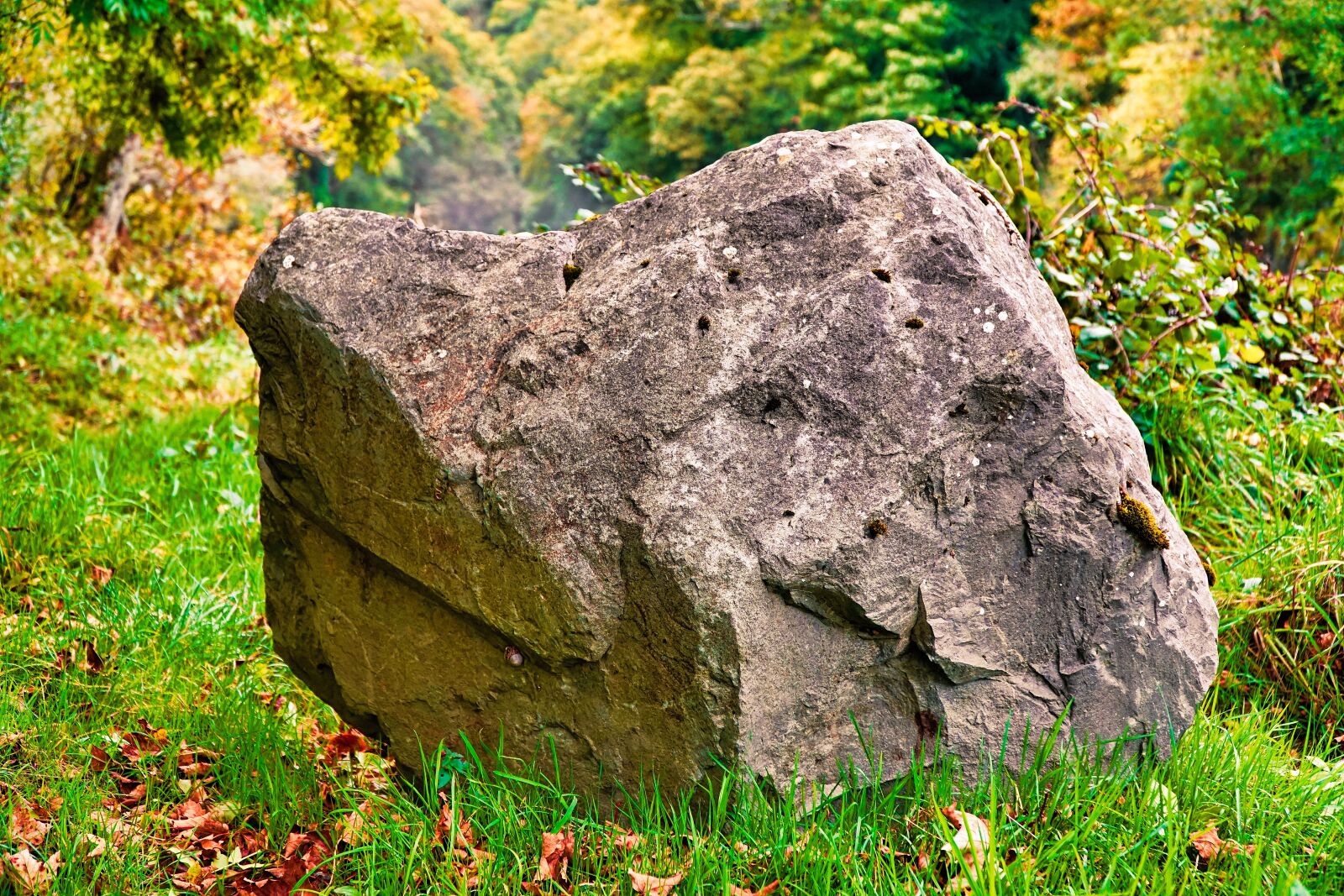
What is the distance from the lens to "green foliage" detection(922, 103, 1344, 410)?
13.6ft

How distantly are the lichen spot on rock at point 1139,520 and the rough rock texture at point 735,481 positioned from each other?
31 mm

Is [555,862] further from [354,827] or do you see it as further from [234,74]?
[234,74]

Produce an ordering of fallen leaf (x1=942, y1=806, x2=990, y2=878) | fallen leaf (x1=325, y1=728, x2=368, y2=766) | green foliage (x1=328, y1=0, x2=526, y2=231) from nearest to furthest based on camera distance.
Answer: fallen leaf (x1=942, y1=806, x2=990, y2=878)
fallen leaf (x1=325, y1=728, x2=368, y2=766)
green foliage (x1=328, y1=0, x2=526, y2=231)

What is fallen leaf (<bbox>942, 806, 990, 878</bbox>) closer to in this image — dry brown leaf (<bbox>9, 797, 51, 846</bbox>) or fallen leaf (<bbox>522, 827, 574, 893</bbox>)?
fallen leaf (<bbox>522, 827, 574, 893</bbox>)

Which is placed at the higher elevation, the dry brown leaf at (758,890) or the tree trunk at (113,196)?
the tree trunk at (113,196)

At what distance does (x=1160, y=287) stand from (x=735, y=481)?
113 inches

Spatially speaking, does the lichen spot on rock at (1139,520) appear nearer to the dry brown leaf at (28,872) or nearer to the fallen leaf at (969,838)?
the fallen leaf at (969,838)

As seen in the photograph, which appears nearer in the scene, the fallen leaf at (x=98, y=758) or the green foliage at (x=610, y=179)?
the fallen leaf at (x=98, y=758)

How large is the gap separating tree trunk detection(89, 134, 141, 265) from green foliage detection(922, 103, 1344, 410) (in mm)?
9435

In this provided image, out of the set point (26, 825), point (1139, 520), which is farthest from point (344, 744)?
point (1139, 520)

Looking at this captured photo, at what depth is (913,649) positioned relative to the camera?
2314 millimetres

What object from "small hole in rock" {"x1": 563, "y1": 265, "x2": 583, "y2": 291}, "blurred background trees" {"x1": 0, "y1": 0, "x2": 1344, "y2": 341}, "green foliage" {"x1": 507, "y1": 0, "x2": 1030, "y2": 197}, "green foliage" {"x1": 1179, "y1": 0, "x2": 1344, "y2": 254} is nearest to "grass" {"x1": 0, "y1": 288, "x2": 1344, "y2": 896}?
"small hole in rock" {"x1": 563, "y1": 265, "x2": 583, "y2": 291}

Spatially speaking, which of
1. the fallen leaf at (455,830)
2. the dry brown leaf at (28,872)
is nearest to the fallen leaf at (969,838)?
the fallen leaf at (455,830)

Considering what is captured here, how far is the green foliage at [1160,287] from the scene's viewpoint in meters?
4.16
